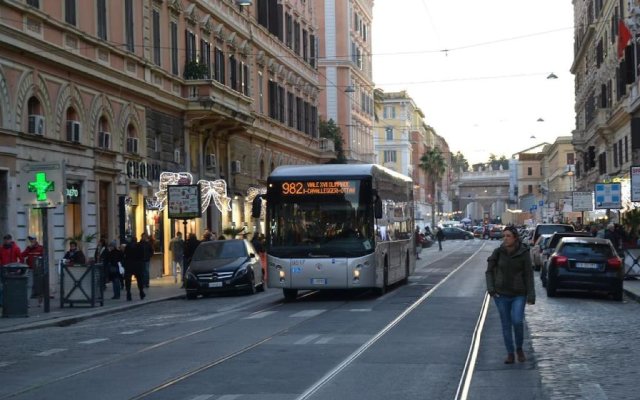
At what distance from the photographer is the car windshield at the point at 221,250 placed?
2991 cm

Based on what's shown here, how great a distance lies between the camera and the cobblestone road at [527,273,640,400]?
37.4 ft

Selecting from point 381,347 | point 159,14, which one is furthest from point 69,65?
point 381,347

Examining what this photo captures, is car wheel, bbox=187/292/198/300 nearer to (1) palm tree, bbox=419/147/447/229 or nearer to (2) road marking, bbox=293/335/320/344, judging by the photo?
(2) road marking, bbox=293/335/320/344

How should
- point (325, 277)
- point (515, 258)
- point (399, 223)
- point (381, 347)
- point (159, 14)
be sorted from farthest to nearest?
point (159, 14)
point (399, 223)
point (325, 277)
point (381, 347)
point (515, 258)

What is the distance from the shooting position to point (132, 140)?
36.5 m

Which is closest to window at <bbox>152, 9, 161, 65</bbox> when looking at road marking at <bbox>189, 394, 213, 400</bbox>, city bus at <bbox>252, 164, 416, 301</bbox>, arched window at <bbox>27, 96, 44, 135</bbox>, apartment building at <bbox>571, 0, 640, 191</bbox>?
arched window at <bbox>27, 96, 44, 135</bbox>

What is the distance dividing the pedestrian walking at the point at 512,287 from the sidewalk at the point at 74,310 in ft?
33.9

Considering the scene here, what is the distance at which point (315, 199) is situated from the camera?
969 inches

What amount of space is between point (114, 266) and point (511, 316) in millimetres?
17131

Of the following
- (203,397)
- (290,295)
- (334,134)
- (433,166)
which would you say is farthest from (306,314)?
(433,166)

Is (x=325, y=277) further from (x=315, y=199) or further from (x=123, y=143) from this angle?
(x=123, y=143)

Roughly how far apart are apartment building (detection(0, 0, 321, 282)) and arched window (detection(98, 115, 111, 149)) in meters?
0.07

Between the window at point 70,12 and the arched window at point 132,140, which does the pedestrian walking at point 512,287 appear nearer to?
the window at point 70,12

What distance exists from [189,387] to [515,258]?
449cm
